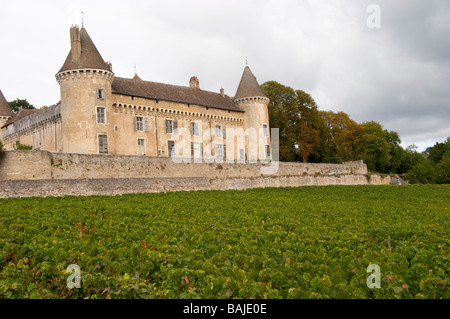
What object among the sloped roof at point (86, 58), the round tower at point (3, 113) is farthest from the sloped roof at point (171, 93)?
the round tower at point (3, 113)

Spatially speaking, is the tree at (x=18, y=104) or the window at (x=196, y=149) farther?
the tree at (x=18, y=104)

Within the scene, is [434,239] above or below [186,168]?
below

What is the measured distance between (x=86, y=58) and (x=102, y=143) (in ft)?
23.2

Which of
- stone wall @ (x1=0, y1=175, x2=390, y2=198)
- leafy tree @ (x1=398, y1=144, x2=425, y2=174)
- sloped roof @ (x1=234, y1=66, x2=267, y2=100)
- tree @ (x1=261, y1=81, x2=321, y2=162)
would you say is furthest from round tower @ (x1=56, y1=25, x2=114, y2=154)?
leafy tree @ (x1=398, y1=144, x2=425, y2=174)

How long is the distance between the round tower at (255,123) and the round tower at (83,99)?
17.8 meters

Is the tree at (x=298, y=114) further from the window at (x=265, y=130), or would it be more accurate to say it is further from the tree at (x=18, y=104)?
the tree at (x=18, y=104)

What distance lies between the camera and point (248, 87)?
150 feet

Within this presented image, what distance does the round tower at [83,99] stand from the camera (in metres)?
31.1

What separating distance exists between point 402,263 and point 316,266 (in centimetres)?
171

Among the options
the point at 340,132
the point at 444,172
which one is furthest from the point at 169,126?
the point at 444,172

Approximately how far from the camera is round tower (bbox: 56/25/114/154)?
102ft
